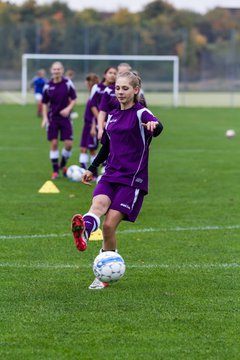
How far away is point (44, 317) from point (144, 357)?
118cm

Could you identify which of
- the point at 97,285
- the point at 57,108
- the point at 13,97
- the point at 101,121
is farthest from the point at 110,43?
the point at 97,285

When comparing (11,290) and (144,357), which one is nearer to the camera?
(144,357)

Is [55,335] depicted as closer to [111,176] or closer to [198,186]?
[111,176]

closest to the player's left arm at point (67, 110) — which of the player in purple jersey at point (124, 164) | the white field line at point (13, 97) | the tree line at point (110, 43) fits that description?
the player in purple jersey at point (124, 164)

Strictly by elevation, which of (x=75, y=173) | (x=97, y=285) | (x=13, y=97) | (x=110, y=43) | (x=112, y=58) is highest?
(x=97, y=285)

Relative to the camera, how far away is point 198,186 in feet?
48.9

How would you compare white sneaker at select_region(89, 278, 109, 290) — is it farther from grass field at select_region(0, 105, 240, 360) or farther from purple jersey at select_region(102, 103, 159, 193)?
purple jersey at select_region(102, 103, 159, 193)

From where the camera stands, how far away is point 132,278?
25.8 feet

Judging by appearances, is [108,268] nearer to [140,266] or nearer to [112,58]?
[140,266]

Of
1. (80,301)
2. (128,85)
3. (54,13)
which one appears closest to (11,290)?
(80,301)

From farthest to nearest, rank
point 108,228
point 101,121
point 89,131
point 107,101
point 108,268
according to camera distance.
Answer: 1. point 89,131
2. point 107,101
3. point 101,121
4. point 108,228
5. point 108,268

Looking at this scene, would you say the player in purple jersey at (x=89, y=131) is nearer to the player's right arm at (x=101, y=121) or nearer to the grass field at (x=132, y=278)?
the grass field at (x=132, y=278)

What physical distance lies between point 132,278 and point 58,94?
8363 millimetres

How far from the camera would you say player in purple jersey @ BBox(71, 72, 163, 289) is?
7.45 m
